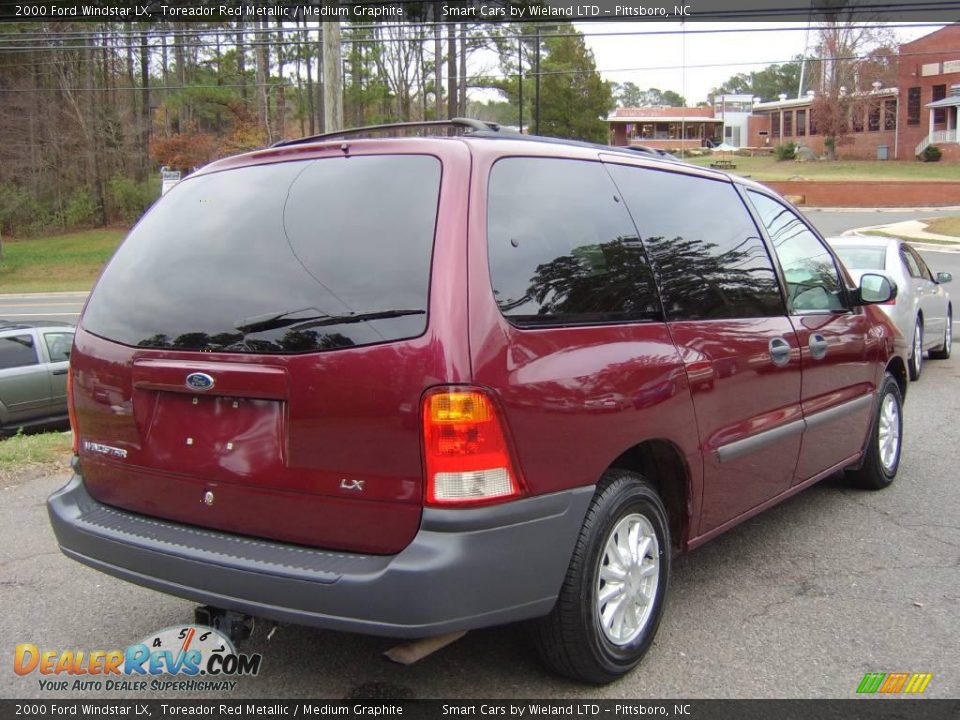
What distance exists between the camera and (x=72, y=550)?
3.25 m

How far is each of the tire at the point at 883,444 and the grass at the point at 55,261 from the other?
1105 inches

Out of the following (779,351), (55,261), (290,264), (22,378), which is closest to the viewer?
(290,264)

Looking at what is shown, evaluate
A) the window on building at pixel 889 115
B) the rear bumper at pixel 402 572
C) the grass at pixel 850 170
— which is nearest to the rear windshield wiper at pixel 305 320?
the rear bumper at pixel 402 572

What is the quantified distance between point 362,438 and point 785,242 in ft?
9.50

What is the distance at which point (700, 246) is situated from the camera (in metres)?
3.83

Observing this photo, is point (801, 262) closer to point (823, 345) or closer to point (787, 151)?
point (823, 345)

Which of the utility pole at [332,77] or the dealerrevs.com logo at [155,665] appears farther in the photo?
the utility pole at [332,77]

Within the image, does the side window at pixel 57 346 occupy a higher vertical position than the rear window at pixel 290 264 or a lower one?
lower

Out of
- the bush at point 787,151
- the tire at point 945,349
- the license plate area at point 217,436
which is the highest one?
the bush at point 787,151

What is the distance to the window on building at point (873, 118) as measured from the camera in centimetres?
6669

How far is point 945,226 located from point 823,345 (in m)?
33.3

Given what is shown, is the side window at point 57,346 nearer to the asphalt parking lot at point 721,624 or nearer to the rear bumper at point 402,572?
the asphalt parking lot at point 721,624

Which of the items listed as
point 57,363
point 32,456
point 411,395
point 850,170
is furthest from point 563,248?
point 850,170

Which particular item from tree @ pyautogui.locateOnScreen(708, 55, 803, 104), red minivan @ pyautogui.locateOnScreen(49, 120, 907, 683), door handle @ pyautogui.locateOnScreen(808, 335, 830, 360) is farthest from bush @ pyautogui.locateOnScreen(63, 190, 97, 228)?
tree @ pyautogui.locateOnScreen(708, 55, 803, 104)
